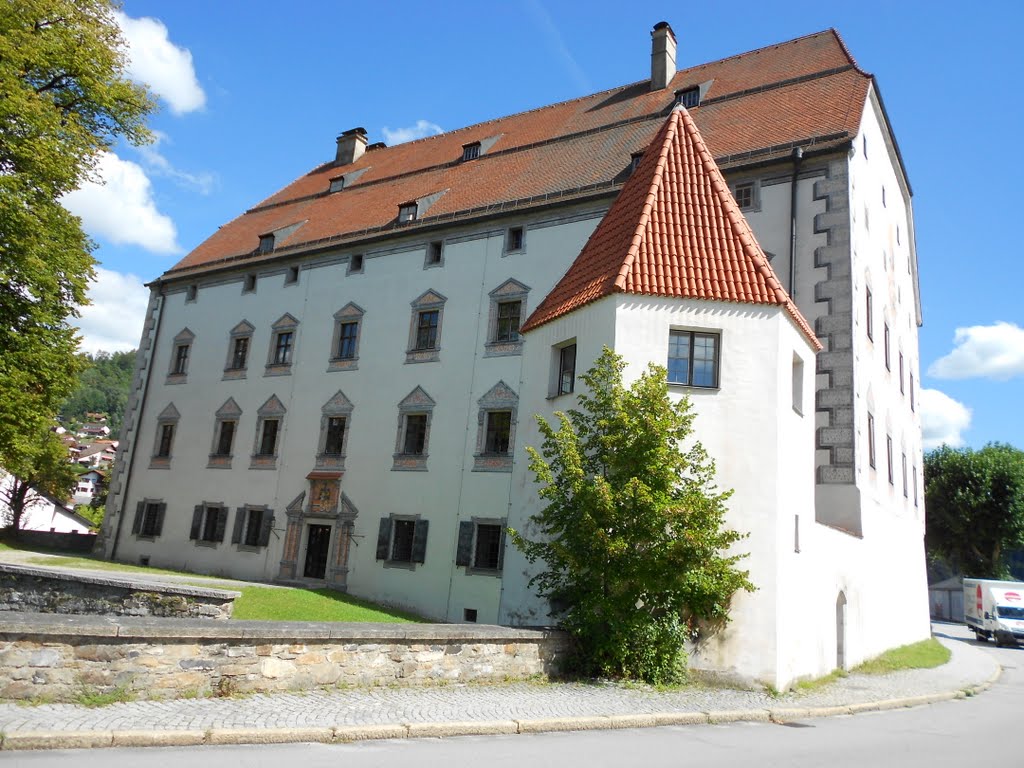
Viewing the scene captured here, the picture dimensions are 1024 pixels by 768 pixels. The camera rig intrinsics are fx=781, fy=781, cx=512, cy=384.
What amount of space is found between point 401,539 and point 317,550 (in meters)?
3.60

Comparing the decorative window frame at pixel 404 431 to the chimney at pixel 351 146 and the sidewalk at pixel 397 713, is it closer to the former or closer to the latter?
the sidewalk at pixel 397 713

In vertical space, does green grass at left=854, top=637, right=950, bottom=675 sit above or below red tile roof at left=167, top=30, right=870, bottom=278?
below

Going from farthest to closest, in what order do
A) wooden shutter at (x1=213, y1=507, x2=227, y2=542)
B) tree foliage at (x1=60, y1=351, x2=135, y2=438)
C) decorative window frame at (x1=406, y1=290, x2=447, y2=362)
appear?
tree foliage at (x1=60, y1=351, x2=135, y2=438), wooden shutter at (x1=213, y1=507, x2=227, y2=542), decorative window frame at (x1=406, y1=290, x2=447, y2=362)

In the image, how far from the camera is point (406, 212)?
26734 millimetres

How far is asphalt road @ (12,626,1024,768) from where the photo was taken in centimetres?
629

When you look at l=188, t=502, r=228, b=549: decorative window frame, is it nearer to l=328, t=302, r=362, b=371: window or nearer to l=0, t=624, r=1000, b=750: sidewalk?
l=328, t=302, r=362, b=371: window

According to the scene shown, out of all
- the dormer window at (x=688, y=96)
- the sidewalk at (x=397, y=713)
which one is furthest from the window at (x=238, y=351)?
the sidewalk at (x=397, y=713)

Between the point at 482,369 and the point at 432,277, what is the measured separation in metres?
→ 4.10

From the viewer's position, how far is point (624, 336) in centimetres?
1289

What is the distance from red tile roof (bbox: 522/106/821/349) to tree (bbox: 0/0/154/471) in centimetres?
1225

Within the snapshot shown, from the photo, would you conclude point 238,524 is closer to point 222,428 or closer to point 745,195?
point 222,428

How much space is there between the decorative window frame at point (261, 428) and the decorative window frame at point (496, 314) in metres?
8.55

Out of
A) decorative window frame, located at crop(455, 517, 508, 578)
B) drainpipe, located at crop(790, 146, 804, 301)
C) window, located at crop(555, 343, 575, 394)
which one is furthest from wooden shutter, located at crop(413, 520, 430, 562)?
drainpipe, located at crop(790, 146, 804, 301)

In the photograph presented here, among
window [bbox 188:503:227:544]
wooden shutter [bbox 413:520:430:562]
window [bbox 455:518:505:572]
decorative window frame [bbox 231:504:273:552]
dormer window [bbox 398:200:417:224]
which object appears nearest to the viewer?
window [bbox 455:518:505:572]
